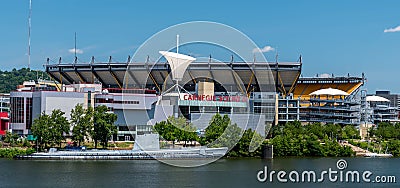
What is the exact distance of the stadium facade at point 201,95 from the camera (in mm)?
56547

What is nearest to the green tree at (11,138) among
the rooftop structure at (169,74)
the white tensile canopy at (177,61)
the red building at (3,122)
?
the red building at (3,122)

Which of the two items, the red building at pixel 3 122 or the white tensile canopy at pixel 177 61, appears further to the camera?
the white tensile canopy at pixel 177 61

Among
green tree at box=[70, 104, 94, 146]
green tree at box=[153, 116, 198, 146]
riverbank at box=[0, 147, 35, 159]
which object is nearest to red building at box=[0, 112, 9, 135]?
green tree at box=[70, 104, 94, 146]

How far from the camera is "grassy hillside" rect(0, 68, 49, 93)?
12631 cm

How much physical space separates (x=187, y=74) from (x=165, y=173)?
125 feet

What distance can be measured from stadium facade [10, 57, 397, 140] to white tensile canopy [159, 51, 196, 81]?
2743 mm

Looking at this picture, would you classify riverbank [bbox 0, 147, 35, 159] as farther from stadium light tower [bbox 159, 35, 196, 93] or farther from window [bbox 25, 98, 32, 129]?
stadium light tower [bbox 159, 35, 196, 93]

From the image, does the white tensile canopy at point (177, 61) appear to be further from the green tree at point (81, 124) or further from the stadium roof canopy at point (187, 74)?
the green tree at point (81, 124)

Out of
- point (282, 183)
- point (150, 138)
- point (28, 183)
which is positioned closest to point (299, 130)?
point (150, 138)

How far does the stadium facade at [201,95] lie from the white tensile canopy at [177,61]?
2743 millimetres

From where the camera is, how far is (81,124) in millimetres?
49344

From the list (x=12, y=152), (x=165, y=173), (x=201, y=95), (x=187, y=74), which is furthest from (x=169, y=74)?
(x=165, y=173)

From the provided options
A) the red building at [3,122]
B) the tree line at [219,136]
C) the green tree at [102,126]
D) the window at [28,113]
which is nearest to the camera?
the tree line at [219,136]

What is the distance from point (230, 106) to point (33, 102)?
62.9 feet
